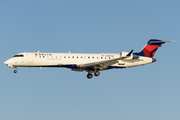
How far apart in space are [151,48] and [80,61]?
11.0 m

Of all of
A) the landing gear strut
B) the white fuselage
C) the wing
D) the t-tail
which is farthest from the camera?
the t-tail

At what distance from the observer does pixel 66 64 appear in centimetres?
4359

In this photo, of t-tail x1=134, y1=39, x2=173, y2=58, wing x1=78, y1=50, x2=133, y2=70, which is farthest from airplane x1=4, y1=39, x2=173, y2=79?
t-tail x1=134, y1=39, x2=173, y2=58

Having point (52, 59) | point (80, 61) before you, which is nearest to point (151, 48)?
point (80, 61)

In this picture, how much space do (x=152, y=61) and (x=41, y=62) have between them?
50.9 feet

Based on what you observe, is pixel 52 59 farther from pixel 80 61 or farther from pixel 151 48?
pixel 151 48

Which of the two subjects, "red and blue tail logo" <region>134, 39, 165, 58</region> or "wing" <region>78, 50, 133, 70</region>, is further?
"red and blue tail logo" <region>134, 39, 165, 58</region>

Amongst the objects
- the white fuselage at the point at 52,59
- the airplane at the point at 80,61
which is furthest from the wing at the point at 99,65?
the white fuselage at the point at 52,59

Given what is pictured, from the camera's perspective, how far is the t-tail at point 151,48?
48.4 meters

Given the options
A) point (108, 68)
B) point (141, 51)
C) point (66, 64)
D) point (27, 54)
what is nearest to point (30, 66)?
point (27, 54)

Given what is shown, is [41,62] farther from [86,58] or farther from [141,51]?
[141,51]

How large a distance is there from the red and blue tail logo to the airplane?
799mm

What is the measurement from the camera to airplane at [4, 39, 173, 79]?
42.7m

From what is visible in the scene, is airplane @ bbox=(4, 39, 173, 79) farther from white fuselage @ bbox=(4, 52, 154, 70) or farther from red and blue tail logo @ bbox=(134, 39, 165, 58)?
red and blue tail logo @ bbox=(134, 39, 165, 58)
